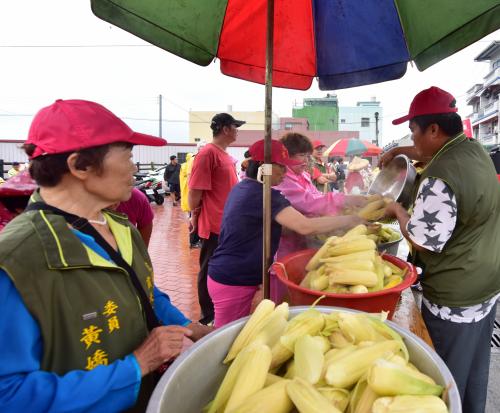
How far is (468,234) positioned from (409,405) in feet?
5.00

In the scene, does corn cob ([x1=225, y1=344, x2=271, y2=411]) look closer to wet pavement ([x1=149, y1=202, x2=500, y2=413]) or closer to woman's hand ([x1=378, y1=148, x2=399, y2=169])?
woman's hand ([x1=378, y1=148, x2=399, y2=169])

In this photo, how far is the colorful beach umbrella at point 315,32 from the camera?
194 centimetres

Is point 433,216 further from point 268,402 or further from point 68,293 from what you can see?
point 68,293

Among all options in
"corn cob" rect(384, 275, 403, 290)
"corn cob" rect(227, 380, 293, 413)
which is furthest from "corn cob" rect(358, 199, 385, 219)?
"corn cob" rect(227, 380, 293, 413)

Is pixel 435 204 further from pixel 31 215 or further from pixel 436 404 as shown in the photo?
pixel 31 215

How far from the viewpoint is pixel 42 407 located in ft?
3.16

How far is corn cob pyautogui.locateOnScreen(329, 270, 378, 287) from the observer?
1526mm

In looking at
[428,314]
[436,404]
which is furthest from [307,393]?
[428,314]

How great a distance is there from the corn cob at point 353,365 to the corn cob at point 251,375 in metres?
0.17

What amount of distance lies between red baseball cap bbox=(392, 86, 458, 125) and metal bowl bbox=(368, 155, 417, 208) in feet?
1.38

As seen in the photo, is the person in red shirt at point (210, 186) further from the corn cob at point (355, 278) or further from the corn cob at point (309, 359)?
the corn cob at point (309, 359)

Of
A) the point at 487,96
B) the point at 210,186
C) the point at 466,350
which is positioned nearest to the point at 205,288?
the point at 210,186

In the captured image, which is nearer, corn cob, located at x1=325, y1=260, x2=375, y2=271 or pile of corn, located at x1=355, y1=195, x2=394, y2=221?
corn cob, located at x1=325, y1=260, x2=375, y2=271

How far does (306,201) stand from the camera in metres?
2.99
